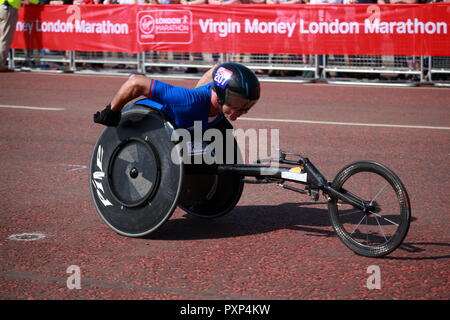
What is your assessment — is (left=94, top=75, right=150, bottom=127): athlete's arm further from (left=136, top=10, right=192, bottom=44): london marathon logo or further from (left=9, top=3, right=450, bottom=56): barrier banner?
(left=136, top=10, right=192, bottom=44): london marathon logo

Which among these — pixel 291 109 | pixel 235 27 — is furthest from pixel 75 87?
pixel 291 109

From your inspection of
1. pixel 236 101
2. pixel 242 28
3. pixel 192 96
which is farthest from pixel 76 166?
pixel 242 28

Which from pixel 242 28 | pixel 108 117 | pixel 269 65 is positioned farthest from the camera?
pixel 269 65

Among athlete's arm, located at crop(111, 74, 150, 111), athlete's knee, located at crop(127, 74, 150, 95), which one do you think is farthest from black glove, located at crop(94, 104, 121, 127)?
athlete's knee, located at crop(127, 74, 150, 95)

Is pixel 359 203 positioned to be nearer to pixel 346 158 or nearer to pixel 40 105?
pixel 346 158

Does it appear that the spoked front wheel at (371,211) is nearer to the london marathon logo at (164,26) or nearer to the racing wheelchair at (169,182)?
the racing wheelchair at (169,182)

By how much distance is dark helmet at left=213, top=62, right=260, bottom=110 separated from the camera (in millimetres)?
5168

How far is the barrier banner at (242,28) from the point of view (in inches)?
578

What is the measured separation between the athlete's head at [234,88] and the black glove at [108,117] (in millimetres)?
775

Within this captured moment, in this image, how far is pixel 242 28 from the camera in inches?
641

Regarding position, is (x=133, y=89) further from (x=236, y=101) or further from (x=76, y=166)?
(x=76, y=166)

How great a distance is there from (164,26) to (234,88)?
40.7 ft

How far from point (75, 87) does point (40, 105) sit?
2.85 meters

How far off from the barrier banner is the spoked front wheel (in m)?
9.81
